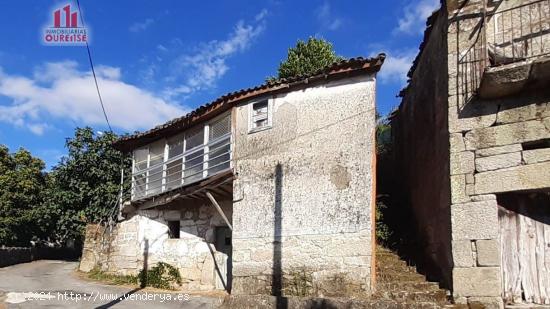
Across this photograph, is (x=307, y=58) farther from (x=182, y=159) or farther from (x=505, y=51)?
(x=505, y=51)

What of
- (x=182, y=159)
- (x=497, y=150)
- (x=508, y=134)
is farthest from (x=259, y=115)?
(x=508, y=134)

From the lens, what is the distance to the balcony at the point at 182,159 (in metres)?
12.1

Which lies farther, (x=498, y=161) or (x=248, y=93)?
(x=248, y=93)

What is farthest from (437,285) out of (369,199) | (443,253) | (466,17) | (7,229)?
(7,229)

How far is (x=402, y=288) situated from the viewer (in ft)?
27.7

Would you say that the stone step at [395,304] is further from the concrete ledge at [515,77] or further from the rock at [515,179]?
the concrete ledge at [515,77]

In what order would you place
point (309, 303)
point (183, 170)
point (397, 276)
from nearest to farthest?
point (397, 276) → point (309, 303) → point (183, 170)

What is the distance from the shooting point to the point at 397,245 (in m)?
10.2

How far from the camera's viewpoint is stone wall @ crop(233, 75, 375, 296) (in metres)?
9.22

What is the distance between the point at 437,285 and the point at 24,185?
68.0 ft

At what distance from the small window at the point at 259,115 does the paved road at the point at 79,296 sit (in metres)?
4.07

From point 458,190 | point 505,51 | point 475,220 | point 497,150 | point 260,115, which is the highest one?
point 505,51

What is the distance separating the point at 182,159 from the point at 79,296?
4.32 metres

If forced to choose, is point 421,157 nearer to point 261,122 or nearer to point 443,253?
point 443,253
